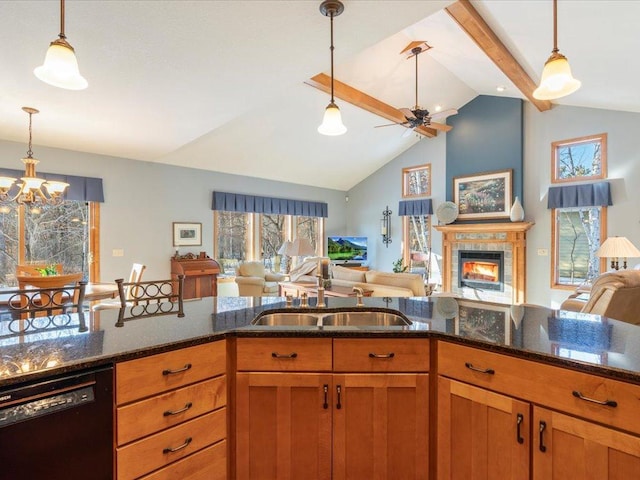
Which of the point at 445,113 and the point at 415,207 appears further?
the point at 415,207

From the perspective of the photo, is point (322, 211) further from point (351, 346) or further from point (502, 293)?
point (351, 346)

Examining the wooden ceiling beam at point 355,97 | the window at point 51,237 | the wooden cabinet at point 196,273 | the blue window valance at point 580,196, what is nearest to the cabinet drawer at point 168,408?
the wooden ceiling beam at point 355,97

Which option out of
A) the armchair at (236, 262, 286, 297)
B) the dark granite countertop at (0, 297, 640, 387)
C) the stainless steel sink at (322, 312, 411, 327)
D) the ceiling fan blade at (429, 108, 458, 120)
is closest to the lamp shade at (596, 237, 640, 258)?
the ceiling fan blade at (429, 108, 458, 120)

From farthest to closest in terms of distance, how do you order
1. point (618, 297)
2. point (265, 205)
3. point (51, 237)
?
point (265, 205) < point (51, 237) < point (618, 297)

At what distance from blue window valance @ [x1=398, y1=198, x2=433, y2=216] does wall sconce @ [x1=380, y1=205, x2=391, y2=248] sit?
36 centimetres

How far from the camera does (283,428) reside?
162 cm

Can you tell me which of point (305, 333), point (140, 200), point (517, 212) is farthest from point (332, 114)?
point (517, 212)

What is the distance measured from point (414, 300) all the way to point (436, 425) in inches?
35.8

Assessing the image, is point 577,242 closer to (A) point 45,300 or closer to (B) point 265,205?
(B) point 265,205

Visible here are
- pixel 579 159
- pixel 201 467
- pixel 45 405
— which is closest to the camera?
pixel 45 405

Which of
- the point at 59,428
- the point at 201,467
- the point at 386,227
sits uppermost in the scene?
the point at 386,227

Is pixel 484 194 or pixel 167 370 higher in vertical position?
pixel 484 194

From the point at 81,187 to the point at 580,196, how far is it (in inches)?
310

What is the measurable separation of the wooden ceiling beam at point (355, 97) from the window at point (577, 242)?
342cm
